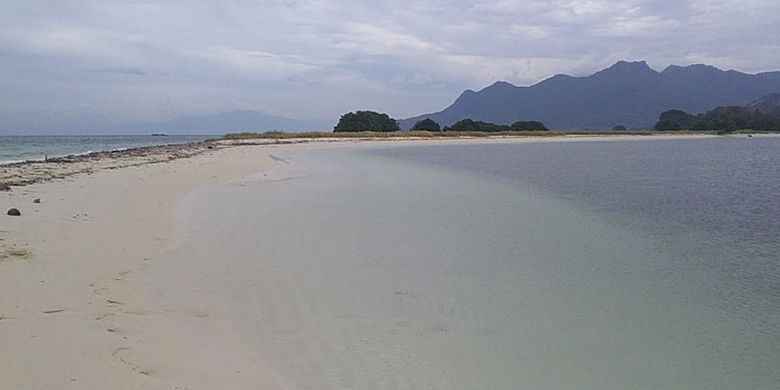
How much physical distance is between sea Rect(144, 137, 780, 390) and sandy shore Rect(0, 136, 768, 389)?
0.29 m

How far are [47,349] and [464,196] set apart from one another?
11.6 metres

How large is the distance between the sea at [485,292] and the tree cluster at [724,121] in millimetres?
110144

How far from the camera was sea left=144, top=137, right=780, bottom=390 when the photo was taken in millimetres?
4191

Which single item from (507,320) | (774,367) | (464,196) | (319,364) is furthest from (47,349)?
(464,196)

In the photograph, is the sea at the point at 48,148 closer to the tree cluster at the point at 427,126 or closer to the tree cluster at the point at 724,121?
the tree cluster at the point at 427,126

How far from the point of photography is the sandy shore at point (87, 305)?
11.7 ft

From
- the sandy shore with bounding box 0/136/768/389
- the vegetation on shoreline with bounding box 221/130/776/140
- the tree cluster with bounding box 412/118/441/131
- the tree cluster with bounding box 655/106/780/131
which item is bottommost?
the sandy shore with bounding box 0/136/768/389

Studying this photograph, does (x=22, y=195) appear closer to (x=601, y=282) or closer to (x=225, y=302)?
(x=225, y=302)

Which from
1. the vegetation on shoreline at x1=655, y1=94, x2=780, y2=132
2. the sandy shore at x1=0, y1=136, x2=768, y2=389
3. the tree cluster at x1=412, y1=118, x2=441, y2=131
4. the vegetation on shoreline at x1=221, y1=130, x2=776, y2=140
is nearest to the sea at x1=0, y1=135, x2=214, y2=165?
the vegetation on shoreline at x1=221, y1=130, x2=776, y2=140

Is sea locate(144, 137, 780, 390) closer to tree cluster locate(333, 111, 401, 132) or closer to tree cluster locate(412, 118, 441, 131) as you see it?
tree cluster locate(333, 111, 401, 132)

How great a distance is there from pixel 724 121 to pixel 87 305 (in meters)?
123

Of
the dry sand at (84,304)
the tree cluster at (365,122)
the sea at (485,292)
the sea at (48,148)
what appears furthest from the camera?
the tree cluster at (365,122)

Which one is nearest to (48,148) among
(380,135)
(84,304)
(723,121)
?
(380,135)

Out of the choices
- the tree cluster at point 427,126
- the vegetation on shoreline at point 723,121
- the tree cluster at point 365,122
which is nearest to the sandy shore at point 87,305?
the tree cluster at point 365,122
